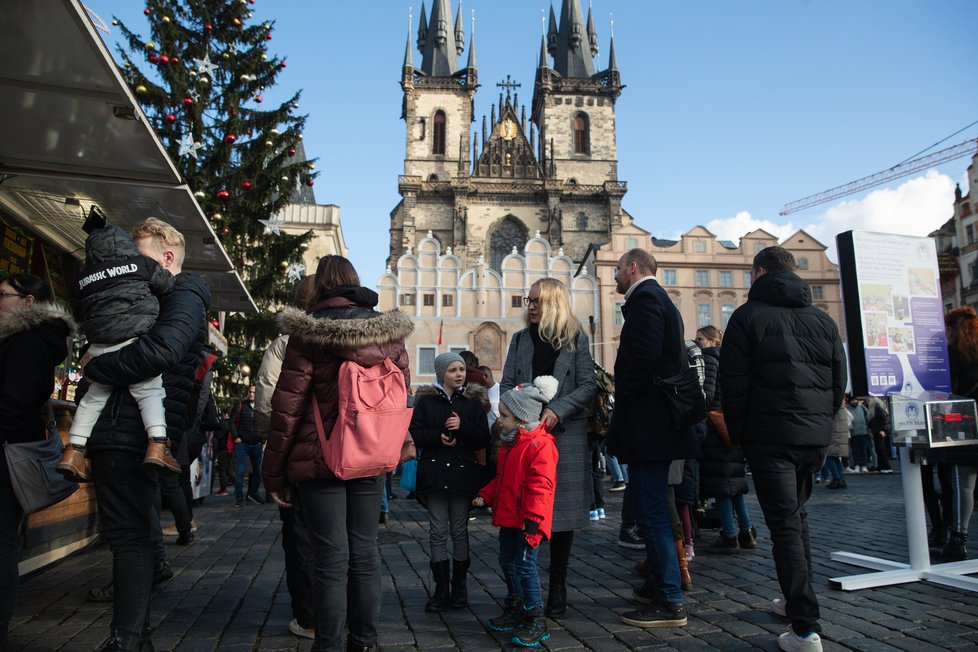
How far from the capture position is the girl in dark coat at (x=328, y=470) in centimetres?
281

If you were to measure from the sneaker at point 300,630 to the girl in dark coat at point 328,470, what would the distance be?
0.51 metres

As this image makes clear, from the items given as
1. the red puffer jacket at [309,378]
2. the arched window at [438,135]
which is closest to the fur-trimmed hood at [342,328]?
the red puffer jacket at [309,378]

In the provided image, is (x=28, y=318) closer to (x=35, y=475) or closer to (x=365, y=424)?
(x=35, y=475)

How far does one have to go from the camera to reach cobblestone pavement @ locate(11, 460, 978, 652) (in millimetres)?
3258

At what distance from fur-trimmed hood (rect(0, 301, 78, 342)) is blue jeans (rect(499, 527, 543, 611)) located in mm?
2454

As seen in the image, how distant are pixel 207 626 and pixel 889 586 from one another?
4159 mm

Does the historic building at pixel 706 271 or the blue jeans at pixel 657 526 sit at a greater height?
the historic building at pixel 706 271

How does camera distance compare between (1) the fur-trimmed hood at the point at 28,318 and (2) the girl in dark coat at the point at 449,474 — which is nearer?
(1) the fur-trimmed hood at the point at 28,318

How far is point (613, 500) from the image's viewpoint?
9.82m

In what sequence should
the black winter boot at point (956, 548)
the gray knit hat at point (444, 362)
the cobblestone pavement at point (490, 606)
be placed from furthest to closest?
the black winter boot at point (956, 548)
the gray knit hat at point (444, 362)
the cobblestone pavement at point (490, 606)

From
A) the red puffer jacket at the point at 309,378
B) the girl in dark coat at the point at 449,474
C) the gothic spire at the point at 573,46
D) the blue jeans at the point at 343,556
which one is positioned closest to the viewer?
the blue jeans at the point at 343,556

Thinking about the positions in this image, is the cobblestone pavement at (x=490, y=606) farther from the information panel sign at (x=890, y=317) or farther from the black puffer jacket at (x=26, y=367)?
the information panel sign at (x=890, y=317)

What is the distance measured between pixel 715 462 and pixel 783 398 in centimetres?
235

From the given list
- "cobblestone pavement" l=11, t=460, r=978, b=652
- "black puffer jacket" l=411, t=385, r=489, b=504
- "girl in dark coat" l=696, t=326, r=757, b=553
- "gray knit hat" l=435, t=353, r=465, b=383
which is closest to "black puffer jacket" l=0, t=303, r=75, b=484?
"cobblestone pavement" l=11, t=460, r=978, b=652
